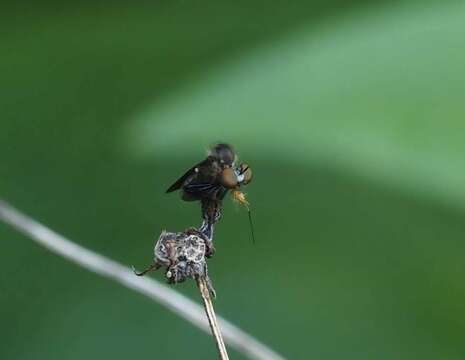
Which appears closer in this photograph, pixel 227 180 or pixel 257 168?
pixel 227 180

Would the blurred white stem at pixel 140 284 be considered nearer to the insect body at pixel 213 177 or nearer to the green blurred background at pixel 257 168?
the green blurred background at pixel 257 168

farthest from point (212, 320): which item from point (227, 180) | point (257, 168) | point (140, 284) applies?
point (257, 168)

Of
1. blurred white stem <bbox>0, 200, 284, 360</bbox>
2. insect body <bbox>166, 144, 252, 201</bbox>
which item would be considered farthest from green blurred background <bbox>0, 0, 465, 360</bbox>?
insect body <bbox>166, 144, 252, 201</bbox>

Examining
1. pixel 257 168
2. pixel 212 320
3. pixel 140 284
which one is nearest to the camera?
pixel 212 320

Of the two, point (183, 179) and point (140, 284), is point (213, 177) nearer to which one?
point (183, 179)

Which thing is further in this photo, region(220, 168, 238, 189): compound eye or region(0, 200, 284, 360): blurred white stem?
region(0, 200, 284, 360): blurred white stem

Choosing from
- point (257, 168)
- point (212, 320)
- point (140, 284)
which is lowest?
point (212, 320)

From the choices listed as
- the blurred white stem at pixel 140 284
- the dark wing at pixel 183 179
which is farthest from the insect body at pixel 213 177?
the blurred white stem at pixel 140 284

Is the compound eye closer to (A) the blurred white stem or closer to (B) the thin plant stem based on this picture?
(B) the thin plant stem
